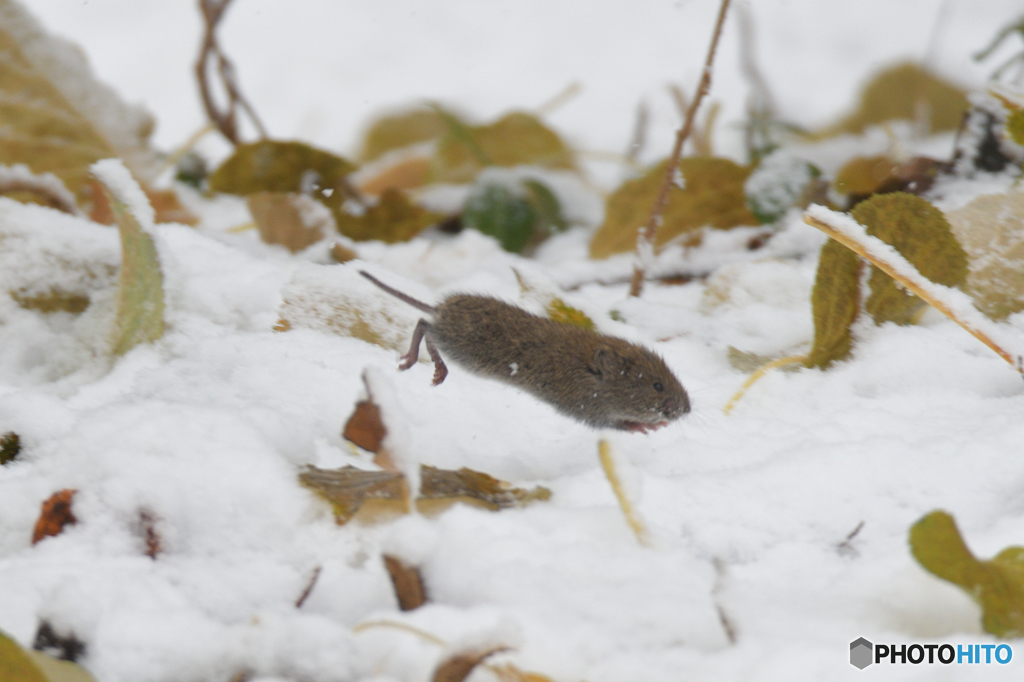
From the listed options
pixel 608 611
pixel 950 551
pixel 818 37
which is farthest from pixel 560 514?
pixel 818 37

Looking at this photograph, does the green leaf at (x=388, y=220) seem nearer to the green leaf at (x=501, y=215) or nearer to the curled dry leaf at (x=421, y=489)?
the green leaf at (x=501, y=215)

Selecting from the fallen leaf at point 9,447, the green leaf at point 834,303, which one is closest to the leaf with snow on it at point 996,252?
the green leaf at point 834,303

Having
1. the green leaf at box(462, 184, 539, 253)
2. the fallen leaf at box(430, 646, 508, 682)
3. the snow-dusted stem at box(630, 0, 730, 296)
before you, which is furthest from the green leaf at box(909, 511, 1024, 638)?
the green leaf at box(462, 184, 539, 253)

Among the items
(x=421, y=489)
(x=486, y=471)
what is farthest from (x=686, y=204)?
(x=421, y=489)

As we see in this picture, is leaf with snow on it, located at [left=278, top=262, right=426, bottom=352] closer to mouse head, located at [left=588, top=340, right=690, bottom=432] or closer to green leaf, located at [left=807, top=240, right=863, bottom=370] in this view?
mouse head, located at [left=588, top=340, right=690, bottom=432]

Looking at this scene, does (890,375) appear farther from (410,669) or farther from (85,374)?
(85,374)
